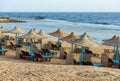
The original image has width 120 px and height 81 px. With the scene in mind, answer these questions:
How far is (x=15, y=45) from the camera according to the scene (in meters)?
19.2

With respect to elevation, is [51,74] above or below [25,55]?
above

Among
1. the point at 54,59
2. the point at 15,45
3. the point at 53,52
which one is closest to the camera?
the point at 54,59

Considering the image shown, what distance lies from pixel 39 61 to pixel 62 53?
1.89 metres

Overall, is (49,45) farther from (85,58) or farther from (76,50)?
(85,58)

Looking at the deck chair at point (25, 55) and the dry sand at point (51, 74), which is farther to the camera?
the deck chair at point (25, 55)

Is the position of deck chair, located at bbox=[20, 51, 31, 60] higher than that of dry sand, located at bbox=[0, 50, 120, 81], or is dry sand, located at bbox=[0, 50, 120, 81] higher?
dry sand, located at bbox=[0, 50, 120, 81]

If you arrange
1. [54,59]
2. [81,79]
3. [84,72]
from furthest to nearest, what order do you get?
[54,59] < [84,72] < [81,79]

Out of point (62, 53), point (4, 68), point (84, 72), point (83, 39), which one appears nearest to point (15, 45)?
point (62, 53)

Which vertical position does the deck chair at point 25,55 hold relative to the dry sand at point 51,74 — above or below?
below

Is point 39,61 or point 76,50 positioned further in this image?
point 76,50

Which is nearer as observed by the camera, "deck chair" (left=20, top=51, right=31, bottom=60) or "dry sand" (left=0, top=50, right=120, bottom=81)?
"dry sand" (left=0, top=50, right=120, bottom=81)

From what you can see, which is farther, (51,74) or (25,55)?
(25,55)

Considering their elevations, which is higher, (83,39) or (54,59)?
(83,39)

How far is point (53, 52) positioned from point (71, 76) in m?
7.46
